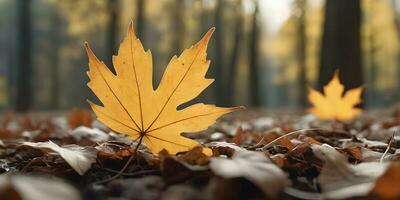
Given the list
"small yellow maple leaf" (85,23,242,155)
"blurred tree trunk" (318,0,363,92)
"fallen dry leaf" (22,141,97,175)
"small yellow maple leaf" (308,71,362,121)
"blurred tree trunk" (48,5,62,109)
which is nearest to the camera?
"fallen dry leaf" (22,141,97,175)

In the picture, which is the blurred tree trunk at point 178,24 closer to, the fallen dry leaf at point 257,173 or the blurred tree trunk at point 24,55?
the blurred tree trunk at point 24,55

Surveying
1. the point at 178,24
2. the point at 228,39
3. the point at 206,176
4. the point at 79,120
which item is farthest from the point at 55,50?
the point at 206,176

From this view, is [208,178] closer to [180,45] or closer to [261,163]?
[261,163]

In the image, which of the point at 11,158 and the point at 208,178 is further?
the point at 11,158

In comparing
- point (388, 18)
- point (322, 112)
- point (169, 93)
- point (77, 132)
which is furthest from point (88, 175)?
point (388, 18)

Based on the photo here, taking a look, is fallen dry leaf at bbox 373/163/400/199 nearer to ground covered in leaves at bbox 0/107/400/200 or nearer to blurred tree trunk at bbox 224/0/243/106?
ground covered in leaves at bbox 0/107/400/200

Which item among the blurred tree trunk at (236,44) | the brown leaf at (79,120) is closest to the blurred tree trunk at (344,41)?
the brown leaf at (79,120)

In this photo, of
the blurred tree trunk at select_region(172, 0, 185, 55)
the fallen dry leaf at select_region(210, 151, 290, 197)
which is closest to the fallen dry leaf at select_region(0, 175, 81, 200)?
the fallen dry leaf at select_region(210, 151, 290, 197)
